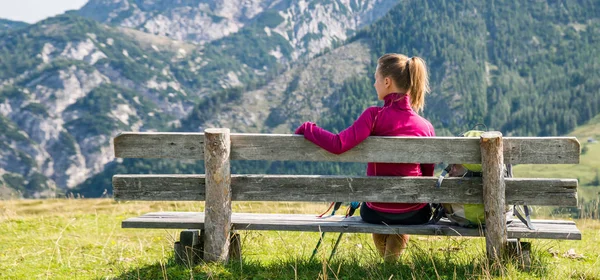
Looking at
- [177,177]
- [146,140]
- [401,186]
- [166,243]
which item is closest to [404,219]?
[401,186]

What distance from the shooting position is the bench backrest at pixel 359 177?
6.33 meters

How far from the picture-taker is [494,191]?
6320mm

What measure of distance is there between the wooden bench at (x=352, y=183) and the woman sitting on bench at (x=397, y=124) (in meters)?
0.24

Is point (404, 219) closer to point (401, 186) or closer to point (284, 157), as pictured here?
point (401, 186)

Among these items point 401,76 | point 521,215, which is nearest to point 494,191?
point 521,215

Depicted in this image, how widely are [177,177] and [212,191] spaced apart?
439 mm

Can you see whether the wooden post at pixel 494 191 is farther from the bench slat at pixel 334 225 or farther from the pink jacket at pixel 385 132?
the pink jacket at pixel 385 132

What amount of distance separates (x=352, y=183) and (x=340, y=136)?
53 centimetres

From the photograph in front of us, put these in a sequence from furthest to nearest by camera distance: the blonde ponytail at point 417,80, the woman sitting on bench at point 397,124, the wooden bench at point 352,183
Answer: the blonde ponytail at point 417,80
the woman sitting on bench at point 397,124
the wooden bench at point 352,183

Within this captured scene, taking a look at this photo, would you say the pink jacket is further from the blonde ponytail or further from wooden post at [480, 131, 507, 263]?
wooden post at [480, 131, 507, 263]

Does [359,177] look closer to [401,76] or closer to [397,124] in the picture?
[397,124]

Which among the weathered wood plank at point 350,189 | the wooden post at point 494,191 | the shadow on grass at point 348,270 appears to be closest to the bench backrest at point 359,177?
the weathered wood plank at point 350,189

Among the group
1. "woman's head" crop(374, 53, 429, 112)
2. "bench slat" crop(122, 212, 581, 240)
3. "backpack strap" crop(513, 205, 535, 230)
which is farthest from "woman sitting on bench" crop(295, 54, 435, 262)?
"backpack strap" crop(513, 205, 535, 230)

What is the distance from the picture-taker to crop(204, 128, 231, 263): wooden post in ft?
21.7
